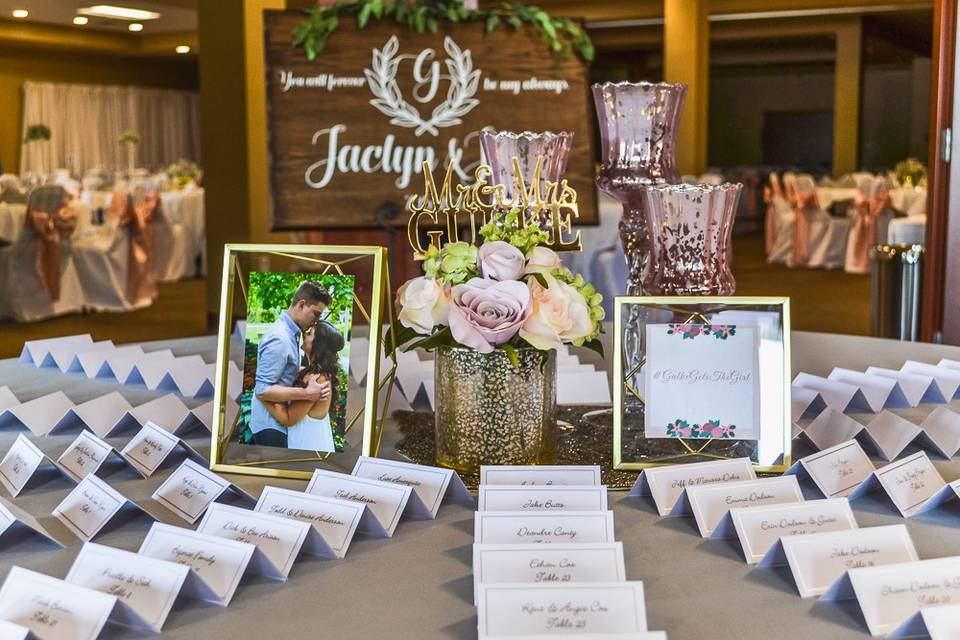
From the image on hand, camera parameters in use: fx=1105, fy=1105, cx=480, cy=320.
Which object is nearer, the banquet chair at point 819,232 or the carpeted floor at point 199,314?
the carpeted floor at point 199,314

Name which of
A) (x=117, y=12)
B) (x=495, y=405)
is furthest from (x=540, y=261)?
(x=117, y=12)

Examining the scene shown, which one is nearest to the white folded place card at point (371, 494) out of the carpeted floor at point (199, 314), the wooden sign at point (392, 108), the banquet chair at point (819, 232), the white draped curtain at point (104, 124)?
the wooden sign at point (392, 108)

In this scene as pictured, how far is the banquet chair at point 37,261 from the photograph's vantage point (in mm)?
6965

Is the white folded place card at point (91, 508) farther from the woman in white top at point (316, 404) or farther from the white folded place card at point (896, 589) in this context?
the white folded place card at point (896, 589)

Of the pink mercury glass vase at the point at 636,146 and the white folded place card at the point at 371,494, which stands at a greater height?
the pink mercury glass vase at the point at 636,146


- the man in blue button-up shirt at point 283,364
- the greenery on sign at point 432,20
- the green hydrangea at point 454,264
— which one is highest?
the greenery on sign at point 432,20

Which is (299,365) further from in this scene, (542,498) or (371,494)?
(542,498)

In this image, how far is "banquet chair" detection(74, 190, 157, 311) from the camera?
744 cm

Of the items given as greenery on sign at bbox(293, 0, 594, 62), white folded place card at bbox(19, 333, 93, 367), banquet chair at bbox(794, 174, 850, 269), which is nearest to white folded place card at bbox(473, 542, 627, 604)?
white folded place card at bbox(19, 333, 93, 367)

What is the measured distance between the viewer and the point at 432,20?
2.51 metres

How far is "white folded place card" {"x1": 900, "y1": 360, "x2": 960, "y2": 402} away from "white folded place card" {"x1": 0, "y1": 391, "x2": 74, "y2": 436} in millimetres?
1050

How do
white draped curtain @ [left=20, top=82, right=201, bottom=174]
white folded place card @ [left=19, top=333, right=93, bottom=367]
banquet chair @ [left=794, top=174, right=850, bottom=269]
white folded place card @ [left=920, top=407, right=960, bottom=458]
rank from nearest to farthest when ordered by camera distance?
white folded place card @ [left=920, top=407, right=960, bottom=458], white folded place card @ [left=19, top=333, right=93, bottom=367], banquet chair @ [left=794, top=174, right=850, bottom=269], white draped curtain @ [left=20, top=82, right=201, bottom=174]

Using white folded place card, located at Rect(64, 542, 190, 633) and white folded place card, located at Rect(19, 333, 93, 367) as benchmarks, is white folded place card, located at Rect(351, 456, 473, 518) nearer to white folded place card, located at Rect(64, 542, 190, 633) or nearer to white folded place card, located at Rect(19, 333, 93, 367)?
white folded place card, located at Rect(64, 542, 190, 633)

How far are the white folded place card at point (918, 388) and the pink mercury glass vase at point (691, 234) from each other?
32cm
